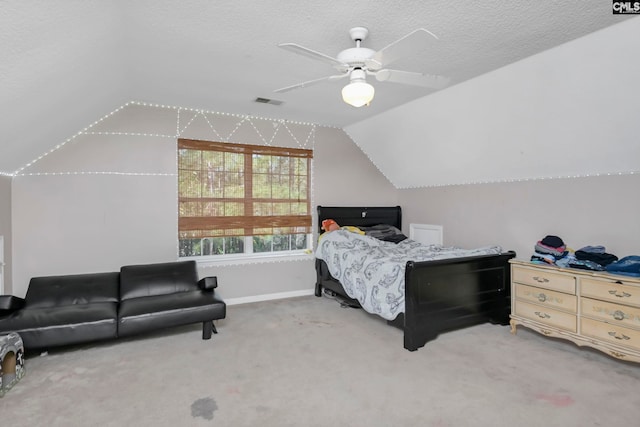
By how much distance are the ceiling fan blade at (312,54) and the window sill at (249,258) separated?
3201 millimetres

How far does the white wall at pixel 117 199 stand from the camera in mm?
3900

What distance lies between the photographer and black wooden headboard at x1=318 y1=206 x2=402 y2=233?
5414mm

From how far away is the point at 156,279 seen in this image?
3.94 meters

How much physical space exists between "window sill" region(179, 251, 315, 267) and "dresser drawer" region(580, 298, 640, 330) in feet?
11.1

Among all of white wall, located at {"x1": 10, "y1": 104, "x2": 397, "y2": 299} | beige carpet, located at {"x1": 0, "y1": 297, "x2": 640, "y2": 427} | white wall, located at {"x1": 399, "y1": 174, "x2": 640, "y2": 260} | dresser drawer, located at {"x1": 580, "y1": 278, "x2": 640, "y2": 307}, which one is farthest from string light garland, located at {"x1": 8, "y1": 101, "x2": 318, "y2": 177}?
dresser drawer, located at {"x1": 580, "y1": 278, "x2": 640, "y2": 307}

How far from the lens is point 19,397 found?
245cm

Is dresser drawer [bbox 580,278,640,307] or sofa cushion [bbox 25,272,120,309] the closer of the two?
dresser drawer [bbox 580,278,640,307]

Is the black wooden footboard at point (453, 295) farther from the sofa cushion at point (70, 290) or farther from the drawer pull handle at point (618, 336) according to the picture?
the sofa cushion at point (70, 290)

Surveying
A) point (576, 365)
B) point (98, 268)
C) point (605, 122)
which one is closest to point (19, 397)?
point (98, 268)

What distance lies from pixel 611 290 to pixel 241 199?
13.5 ft

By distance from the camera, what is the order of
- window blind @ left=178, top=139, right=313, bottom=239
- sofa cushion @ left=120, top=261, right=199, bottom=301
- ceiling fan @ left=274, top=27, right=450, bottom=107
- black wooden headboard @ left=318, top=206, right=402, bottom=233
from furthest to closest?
black wooden headboard @ left=318, top=206, right=402, bottom=233
window blind @ left=178, top=139, right=313, bottom=239
sofa cushion @ left=120, top=261, right=199, bottom=301
ceiling fan @ left=274, top=27, right=450, bottom=107

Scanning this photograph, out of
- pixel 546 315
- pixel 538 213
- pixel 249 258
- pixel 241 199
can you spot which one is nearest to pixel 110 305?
pixel 249 258

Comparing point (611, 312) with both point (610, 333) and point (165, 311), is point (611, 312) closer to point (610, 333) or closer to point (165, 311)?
point (610, 333)

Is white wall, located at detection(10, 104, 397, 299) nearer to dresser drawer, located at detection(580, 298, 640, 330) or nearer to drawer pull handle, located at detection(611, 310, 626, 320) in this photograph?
dresser drawer, located at detection(580, 298, 640, 330)
